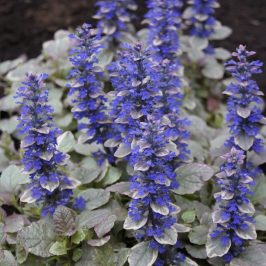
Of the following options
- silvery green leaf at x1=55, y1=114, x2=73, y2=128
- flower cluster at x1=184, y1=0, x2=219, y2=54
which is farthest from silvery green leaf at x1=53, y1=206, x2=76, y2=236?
flower cluster at x1=184, y1=0, x2=219, y2=54

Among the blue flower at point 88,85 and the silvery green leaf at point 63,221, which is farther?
the blue flower at point 88,85

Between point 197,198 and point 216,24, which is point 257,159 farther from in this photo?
point 216,24

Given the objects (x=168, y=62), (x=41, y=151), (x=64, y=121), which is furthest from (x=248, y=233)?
(x=64, y=121)

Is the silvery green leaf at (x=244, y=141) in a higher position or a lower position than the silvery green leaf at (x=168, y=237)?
higher

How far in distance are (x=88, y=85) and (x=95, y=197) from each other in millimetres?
881

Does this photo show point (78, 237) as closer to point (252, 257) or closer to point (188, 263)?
point (188, 263)

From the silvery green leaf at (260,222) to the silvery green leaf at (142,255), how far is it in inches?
33.3

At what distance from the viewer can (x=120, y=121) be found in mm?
4066

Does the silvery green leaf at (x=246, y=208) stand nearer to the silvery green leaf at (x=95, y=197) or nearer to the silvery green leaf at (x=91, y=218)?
the silvery green leaf at (x=91, y=218)

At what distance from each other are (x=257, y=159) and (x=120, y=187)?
1.16 meters

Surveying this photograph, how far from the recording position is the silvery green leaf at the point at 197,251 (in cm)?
407

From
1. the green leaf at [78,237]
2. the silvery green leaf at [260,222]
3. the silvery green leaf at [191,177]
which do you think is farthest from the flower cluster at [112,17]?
the silvery green leaf at [260,222]

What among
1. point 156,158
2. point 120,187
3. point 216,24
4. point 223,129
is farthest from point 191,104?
point 156,158

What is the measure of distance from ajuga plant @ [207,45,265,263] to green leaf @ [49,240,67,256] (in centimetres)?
102
